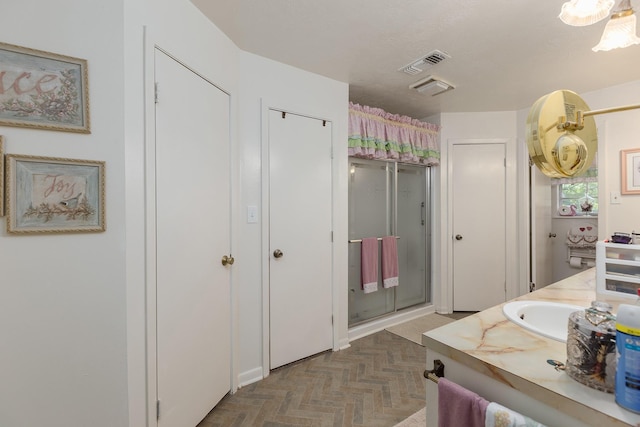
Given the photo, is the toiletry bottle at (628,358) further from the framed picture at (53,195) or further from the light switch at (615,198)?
the light switch at (615,198)

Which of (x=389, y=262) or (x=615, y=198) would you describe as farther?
(x=389, y=262)

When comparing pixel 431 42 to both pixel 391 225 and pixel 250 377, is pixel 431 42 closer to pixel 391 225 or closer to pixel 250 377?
pixel 391 225

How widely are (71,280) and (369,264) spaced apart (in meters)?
2.35

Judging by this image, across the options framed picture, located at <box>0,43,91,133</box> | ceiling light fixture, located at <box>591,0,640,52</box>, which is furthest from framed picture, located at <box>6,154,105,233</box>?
ceiling light fixture, located at <box>591,0,640,52</box>

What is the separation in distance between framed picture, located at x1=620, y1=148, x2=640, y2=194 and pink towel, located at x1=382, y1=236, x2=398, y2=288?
2125 millimetres

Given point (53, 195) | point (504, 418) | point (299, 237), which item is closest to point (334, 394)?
point (299, 237)

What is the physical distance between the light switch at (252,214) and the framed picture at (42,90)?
3.60ft

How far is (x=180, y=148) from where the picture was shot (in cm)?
158

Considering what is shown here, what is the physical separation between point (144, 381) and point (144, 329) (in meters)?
0.24

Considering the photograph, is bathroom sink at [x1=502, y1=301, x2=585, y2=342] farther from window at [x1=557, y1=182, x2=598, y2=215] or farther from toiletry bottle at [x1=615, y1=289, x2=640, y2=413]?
window at [x1=557, y1=182, x2=598, y2=215]

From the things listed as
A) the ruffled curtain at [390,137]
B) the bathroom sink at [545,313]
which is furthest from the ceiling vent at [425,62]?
the bathroom sink at [545,313]

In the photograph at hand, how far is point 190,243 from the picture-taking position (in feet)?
5.41

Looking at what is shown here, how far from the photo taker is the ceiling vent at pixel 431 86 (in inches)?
102

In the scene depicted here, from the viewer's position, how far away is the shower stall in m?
2.98
